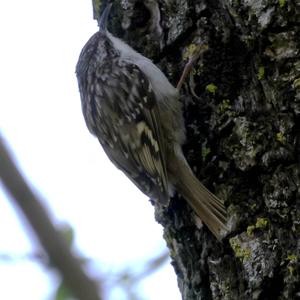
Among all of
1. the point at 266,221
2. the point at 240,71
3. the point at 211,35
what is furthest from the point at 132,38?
the point at 266,221

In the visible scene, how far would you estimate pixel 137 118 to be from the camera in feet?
7.14

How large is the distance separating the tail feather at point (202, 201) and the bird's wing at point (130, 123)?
16 cm

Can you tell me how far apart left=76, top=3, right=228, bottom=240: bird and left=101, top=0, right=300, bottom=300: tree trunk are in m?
0.05

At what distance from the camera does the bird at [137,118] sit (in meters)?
1.76

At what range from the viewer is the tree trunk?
4.48ft

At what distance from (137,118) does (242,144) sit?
73cm

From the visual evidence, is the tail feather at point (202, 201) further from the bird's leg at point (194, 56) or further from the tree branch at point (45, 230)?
the tree branch at point (45, 230)

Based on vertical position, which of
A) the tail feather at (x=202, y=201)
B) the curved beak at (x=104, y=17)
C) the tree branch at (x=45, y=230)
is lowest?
the tail feather at (x=202, y=201)

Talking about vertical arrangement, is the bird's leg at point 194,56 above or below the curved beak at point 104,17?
below

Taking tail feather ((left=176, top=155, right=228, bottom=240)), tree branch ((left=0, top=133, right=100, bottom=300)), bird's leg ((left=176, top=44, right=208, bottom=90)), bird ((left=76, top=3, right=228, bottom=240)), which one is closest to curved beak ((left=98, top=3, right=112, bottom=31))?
bird ((left=76, top=3, right=228, bottom=240))

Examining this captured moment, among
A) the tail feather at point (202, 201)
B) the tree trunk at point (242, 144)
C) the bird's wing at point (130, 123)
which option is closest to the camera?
the tree trunk at point (242, 144)

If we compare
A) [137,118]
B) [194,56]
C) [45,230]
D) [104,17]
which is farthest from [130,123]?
[45,230]

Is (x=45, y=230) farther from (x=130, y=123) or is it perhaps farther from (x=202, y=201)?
(x=130, y=123)

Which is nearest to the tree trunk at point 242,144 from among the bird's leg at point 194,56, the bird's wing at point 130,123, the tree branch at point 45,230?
the bird's leg at point 194,56
